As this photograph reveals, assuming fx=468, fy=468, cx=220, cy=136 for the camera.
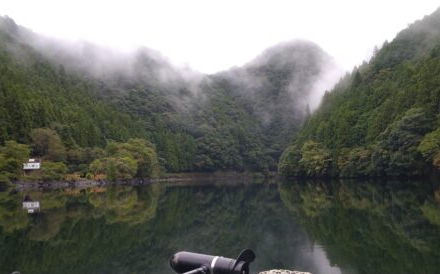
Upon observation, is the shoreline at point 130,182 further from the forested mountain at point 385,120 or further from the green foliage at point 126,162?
the forested mountain at point 385,120

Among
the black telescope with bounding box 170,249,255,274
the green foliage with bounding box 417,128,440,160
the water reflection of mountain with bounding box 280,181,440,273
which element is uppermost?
the green foliage with bounding box 417,128,440,160

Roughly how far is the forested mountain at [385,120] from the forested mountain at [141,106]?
28.1 metres

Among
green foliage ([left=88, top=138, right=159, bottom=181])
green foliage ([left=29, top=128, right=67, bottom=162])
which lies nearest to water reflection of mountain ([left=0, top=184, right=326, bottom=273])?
green foliage ([left=29, top=128, right=67, bottom=162])

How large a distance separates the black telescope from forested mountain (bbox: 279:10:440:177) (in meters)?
43.1

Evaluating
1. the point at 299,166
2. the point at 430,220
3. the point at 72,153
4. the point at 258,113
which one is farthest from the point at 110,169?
the point at 258,113

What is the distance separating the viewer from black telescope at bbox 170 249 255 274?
3.48m

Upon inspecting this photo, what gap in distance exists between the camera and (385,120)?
59.6 meters

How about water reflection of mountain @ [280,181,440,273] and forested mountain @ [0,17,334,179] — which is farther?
forested mountain @ [0,17,334,179]

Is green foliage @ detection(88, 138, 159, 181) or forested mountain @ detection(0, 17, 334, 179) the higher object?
forested mountain @ detection(0, 17, 334, 179)

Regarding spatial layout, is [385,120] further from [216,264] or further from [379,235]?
[216,264]

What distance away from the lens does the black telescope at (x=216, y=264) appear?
3479mm

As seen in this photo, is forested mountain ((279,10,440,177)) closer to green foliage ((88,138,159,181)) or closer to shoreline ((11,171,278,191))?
shoreline ((11,171,278,191))

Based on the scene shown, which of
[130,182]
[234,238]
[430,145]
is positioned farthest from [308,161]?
[234,238]

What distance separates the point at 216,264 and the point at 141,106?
119 meters
